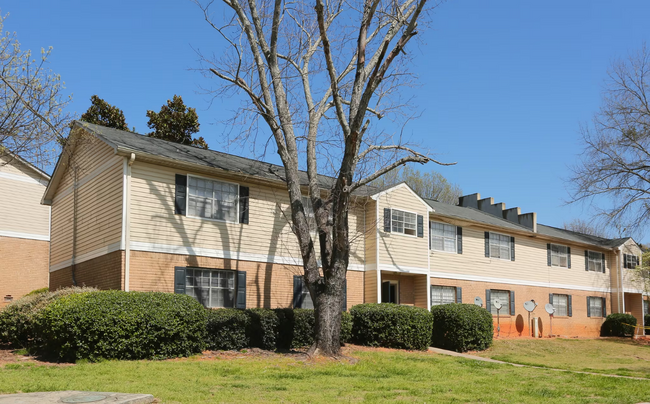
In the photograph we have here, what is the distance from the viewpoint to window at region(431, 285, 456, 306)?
2475cm

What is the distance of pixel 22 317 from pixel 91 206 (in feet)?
14.2

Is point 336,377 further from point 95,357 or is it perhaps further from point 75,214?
point 75,214

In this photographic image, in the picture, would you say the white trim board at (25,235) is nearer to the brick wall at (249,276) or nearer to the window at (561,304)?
the brick wall at (249,276)

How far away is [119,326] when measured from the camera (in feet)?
43.7

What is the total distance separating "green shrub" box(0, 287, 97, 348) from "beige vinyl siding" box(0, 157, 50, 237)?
953 centimetres

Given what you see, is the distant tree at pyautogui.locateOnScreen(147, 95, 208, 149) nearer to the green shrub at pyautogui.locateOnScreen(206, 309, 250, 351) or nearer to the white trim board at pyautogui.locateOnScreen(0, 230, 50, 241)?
the white trim board at pyautogui.locateOnScreen(0, 230, 50, 241)

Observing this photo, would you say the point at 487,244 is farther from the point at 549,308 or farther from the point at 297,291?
the point at 297,291

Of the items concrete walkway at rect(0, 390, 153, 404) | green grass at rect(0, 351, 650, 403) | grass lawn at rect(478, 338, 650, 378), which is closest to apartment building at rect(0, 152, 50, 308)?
green grass at rect(0, 351, 650, 403)

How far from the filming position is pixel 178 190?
17266 mm

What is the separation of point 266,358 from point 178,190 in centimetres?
557

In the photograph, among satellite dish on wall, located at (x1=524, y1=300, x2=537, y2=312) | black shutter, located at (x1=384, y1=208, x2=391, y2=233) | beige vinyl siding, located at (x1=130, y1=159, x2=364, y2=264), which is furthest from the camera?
satellite dish on wall, located at (x1=524, y1=300, x2=537, y2=312)

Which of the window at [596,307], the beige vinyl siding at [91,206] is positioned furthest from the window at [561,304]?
the beige vinyl siding at [91,206]

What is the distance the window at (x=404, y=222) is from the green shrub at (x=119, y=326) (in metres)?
9.75

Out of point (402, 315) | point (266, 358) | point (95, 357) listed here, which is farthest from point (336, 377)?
point (402, 315)
